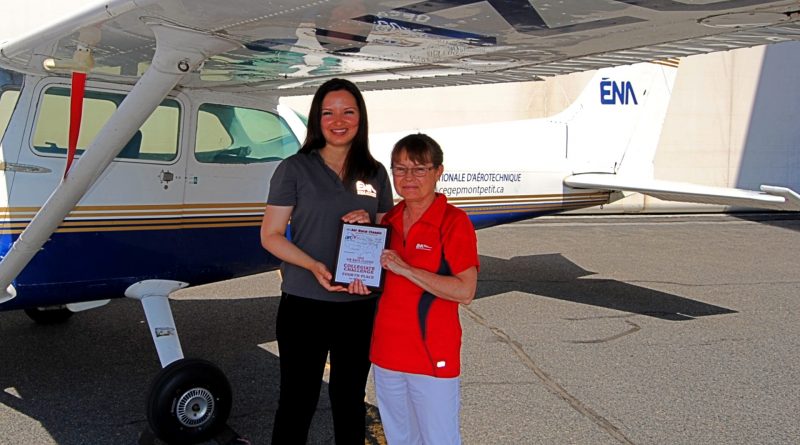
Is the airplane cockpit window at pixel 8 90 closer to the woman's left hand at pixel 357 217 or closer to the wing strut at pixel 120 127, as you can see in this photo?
the wing strut at pixel 120 127

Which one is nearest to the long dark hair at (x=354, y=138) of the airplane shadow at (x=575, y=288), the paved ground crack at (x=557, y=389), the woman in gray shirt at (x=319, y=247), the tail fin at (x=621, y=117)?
the woman in gray shirt at (x=319, y=247)

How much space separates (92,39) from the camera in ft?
9.97

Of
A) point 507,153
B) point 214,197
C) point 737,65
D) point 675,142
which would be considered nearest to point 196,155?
point 214,197

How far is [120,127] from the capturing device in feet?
10.2

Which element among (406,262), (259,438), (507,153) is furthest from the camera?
(507,153)

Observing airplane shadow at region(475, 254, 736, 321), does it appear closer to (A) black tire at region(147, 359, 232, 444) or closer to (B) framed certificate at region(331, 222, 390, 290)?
(A) black tire at region(147, 359, 232, 444)

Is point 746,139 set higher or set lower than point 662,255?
higher

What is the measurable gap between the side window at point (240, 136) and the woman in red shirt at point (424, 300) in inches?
77.5

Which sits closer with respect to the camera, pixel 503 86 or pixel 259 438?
pixel 259 438

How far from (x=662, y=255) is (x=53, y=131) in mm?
7696

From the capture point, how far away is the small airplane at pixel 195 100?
2441 millimetres

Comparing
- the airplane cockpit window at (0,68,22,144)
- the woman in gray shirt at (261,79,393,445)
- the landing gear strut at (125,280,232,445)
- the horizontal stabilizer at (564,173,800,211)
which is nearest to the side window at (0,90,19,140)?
the airplane cockpit window at (0,68,22,144)

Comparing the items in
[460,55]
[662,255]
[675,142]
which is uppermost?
[460,55]

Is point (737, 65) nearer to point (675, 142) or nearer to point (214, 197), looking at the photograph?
point (675, 142)
